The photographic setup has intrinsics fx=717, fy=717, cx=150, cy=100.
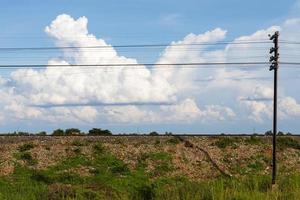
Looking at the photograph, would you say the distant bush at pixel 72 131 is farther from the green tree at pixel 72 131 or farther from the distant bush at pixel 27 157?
the distant bush at pixel 27 157

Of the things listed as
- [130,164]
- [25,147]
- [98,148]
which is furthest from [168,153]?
[25,147]

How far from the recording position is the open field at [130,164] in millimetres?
37156

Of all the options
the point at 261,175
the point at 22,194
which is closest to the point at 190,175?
the point at 261,175

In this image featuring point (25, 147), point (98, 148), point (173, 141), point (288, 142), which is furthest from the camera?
point (288, 142)

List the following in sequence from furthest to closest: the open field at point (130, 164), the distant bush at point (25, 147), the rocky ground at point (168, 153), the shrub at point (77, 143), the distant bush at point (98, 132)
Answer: the distant bush at point (98, 132) → the shrub at point (77, 143) → the distant bush at point (25, 147) → the rocky ground at point (168, 153) → the open field at point (130, 164)

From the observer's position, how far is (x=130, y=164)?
140ft

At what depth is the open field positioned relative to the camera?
3716 centimetres

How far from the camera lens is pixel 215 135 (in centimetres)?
4744

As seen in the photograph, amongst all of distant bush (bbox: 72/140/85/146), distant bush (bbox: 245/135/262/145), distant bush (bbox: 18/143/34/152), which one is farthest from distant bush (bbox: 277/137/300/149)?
distant bush (bbox: 18/143/34/152)

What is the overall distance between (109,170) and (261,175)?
873 cm

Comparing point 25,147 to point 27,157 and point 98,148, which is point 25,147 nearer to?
point 27,157

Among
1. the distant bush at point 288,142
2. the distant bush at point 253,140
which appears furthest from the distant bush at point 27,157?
the distant bush at point 288,142

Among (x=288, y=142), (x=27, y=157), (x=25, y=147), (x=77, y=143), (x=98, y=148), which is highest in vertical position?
(x=288, y=142)

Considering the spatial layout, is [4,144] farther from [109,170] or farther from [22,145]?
[109,170]
